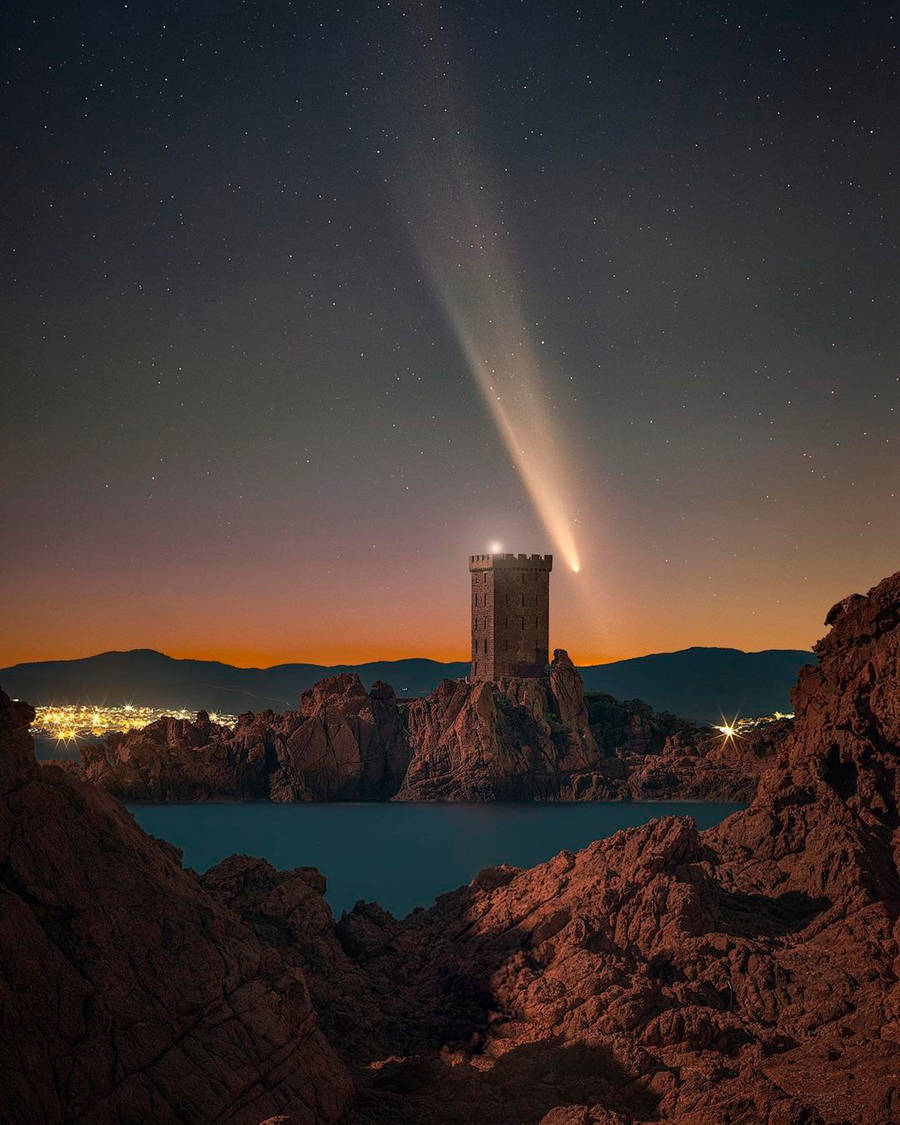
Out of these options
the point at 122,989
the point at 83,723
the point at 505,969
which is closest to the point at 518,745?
the point at 83,723

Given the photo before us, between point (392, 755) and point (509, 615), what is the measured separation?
2182 cm

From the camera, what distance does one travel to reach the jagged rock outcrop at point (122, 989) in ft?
42.3

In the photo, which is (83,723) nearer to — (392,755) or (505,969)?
(392,755)

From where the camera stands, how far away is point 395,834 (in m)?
71.8

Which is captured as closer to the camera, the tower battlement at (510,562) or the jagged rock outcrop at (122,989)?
the jagged rock outcrop at (122,989)

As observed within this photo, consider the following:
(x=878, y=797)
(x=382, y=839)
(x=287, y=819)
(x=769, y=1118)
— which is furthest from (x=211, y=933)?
(x=287, y=819)

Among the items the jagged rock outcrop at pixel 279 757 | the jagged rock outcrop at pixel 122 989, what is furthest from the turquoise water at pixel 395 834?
the jagged rock outcrop at pixel 122 989

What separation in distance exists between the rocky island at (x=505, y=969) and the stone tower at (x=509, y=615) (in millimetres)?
82098

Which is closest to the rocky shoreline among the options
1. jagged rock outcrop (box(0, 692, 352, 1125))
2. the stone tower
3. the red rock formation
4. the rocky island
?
the red rock formation

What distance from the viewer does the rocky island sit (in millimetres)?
13453

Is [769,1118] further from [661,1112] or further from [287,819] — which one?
[287,819]

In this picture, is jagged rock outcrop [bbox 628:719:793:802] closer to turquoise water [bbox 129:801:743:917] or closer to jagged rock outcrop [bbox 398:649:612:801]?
turquoise water [bbox 129:801:743:917]

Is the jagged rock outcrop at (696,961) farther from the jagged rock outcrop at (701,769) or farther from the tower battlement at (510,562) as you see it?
the tower battlement at (510,562)

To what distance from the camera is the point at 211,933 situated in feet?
49.9
